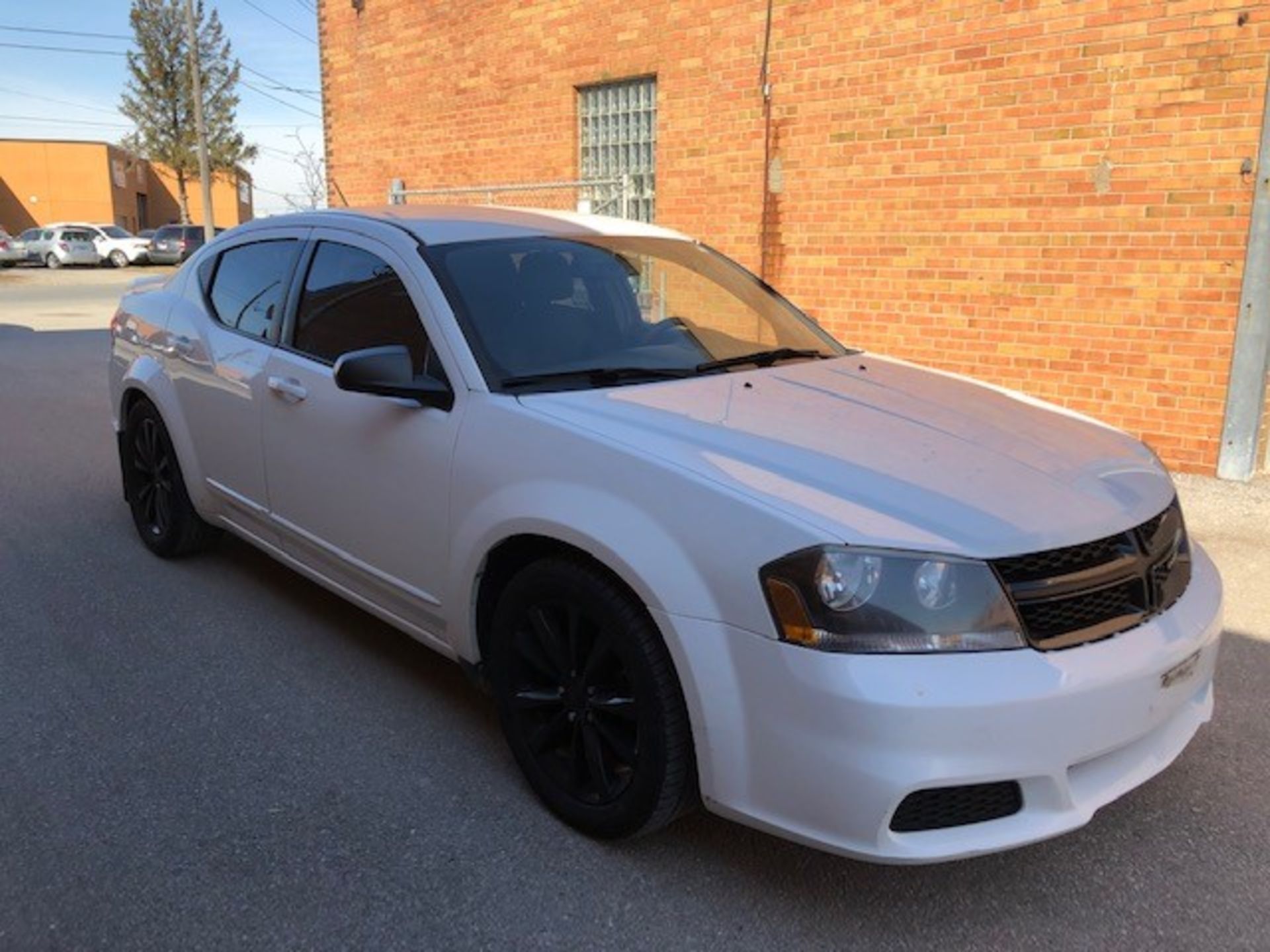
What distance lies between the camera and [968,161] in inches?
291

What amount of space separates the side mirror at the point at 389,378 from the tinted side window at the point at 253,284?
3.68ft

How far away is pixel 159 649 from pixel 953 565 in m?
3.16

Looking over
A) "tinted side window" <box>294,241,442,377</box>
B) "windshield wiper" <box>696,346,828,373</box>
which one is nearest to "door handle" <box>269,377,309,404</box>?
"tinted side window" <box>294,241,442,377</box>

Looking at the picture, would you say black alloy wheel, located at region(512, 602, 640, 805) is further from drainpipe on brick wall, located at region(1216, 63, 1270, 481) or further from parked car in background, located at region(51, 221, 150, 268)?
parked car in background, located at region(51, 221, 150, 268)

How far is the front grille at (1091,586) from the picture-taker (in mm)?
2320

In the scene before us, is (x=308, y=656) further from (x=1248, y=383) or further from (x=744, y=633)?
(x=1248, y=383)

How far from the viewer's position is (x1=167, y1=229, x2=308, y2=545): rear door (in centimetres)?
414

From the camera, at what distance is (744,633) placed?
234cm

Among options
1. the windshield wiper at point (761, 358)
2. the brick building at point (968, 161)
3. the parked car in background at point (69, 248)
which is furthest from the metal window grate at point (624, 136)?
the parked car in background at point (69, 248)

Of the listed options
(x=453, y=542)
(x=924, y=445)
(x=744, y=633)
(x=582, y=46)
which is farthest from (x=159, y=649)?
(x=582, y=46)

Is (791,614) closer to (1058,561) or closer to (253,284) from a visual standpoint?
(1058,561)

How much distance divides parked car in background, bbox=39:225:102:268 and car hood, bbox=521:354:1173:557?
40857 mm

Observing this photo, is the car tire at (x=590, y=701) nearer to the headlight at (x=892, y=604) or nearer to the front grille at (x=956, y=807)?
the headlight at (x=892, y=604)

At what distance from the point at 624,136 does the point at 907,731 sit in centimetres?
878
